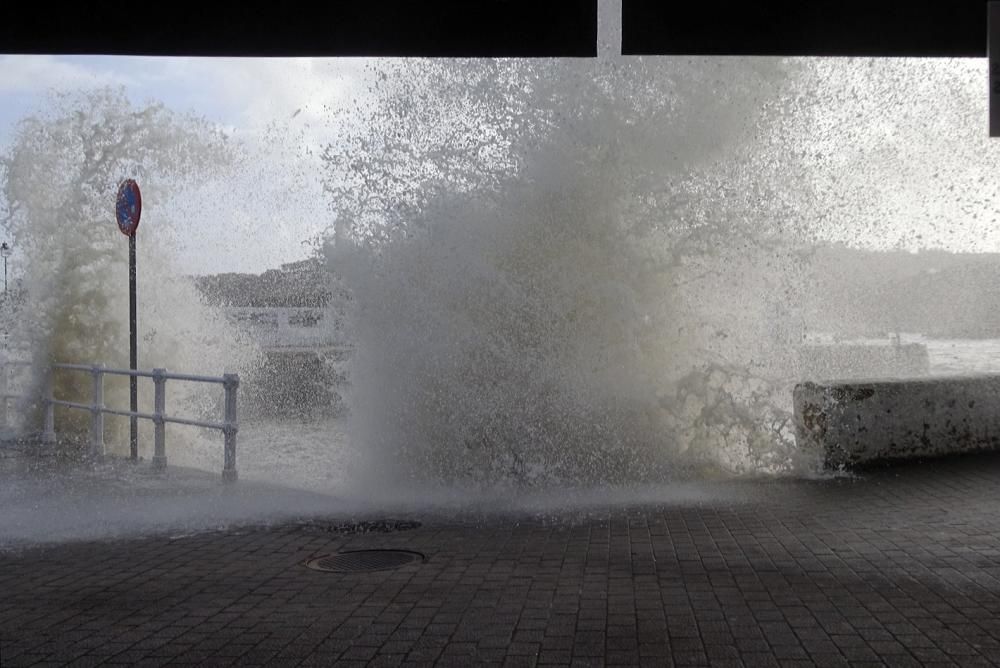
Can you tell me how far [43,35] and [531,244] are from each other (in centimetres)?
566

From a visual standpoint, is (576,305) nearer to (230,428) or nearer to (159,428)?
(230,428)

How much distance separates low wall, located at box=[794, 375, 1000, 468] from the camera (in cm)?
967

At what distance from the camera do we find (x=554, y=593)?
541cm

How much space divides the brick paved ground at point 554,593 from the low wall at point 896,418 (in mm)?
1834

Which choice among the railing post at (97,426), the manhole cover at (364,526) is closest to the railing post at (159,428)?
the railing post at (97,426)

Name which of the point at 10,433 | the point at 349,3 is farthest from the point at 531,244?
the point at 10,433

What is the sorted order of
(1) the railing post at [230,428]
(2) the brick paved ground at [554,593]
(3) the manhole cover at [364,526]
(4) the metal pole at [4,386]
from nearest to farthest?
(2) the brick paved ground at [554,593]
(3) the manhole cover at [364,526]
(1) the railing post at [230,428]
(4) the metal pole at [4,386]

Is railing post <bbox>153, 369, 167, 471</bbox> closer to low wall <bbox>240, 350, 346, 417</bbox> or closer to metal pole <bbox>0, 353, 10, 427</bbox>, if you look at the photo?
metal pole <bbox>0, 353, 10, 427</bbox>

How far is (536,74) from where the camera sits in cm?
1048

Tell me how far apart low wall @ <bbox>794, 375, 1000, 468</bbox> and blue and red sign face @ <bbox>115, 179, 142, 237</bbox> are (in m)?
7.35

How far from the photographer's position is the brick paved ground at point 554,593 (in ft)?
14.5

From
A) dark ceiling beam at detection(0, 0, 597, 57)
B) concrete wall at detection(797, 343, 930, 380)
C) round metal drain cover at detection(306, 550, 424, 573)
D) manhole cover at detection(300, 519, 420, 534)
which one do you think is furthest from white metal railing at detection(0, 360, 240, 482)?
concrete wall at detection(797, 343, 930, 380)

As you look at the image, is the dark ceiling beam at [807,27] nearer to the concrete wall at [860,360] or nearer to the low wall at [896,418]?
the low wall at [896,418]

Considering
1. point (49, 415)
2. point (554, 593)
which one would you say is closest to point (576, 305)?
point (554, 593)
